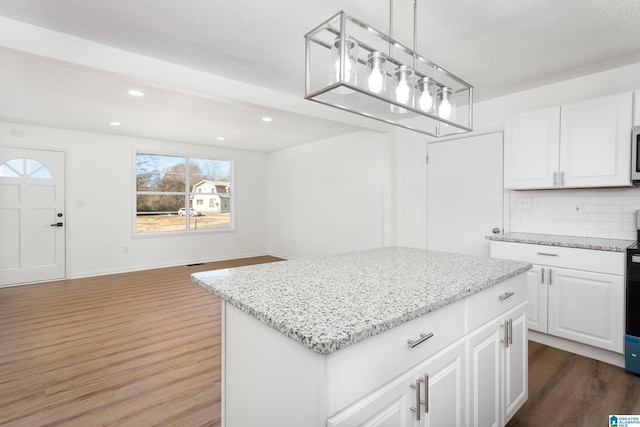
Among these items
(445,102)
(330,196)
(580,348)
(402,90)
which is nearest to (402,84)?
(402,90)

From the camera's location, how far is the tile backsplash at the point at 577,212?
2.74 metres

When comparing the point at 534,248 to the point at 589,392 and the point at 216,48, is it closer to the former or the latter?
the point at 589,392

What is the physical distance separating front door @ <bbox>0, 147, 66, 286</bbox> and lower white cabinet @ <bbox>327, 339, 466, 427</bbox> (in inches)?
229

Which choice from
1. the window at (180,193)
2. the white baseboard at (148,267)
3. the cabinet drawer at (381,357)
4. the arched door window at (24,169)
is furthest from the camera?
the window at (180,193)


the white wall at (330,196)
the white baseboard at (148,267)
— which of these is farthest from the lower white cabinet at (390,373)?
the white baseboard at (148,267)

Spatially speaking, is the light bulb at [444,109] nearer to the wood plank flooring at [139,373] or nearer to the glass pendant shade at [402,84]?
the glass pendant shade at [402,84]

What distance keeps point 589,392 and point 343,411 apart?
221 cm

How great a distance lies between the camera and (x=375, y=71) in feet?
4.41

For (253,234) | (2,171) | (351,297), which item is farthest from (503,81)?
(2,171)

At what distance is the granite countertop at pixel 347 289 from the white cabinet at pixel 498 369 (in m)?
0.25

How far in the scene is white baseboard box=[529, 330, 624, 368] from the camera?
2438 mm

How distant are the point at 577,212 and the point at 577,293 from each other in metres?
0.89

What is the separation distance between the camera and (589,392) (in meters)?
2.09

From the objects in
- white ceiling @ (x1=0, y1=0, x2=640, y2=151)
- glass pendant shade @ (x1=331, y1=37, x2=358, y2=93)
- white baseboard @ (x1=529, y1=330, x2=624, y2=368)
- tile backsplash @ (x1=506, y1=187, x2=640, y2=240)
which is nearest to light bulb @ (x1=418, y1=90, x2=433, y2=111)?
glass pendant shade @ (x1=331, y1=37, x2=358, y2=93)
